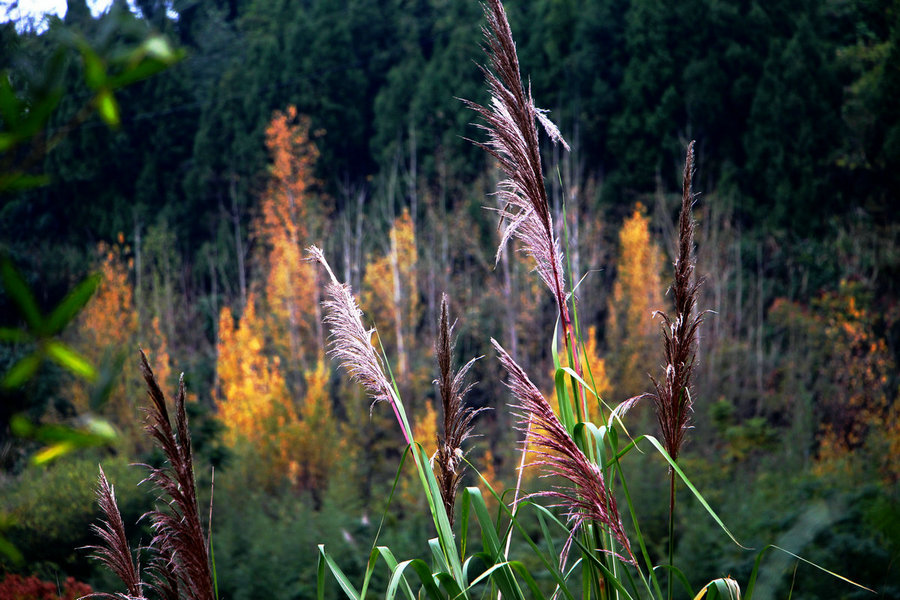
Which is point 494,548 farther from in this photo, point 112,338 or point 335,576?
point 112,338

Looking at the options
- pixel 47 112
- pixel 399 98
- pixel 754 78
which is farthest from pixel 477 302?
pixel 47 112

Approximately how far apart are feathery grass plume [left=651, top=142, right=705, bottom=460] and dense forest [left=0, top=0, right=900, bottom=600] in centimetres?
201

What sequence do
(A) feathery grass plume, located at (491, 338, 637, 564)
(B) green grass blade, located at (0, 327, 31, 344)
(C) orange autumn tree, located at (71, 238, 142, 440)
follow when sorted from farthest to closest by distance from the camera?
(C) orange autumn tree, located at (71, 238, 142, 440), (A) feathery grass plume, located at (491, 338, 637, 564), (B) green grass blade, located at (0, 327, 31, 344)

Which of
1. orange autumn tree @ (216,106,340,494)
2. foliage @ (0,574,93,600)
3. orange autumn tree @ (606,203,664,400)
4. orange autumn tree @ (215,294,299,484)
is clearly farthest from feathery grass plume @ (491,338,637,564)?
orange autumn tree @ (606,203,664,400)

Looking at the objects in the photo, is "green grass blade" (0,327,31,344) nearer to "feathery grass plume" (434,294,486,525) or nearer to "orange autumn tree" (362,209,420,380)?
"feathery grass plume" (434,294,486,525)

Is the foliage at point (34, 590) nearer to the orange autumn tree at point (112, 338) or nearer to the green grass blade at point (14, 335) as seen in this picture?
the green grass blade at point (14, 335)

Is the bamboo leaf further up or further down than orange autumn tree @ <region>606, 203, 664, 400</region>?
further up

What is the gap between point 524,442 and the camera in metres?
1.50

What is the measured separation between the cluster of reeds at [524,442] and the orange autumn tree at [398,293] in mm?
9393

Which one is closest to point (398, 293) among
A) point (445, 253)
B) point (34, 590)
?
point (445, 253)

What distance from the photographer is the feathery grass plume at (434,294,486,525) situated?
154cm

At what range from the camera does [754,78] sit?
671 inches

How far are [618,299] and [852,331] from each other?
3585 millimetres

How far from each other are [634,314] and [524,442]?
10.8 meters
